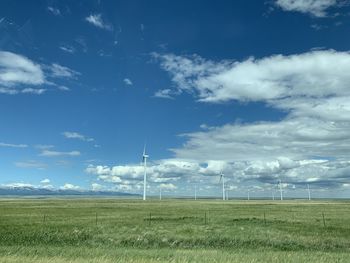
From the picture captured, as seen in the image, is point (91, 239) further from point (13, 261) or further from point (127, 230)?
point (13, 261)

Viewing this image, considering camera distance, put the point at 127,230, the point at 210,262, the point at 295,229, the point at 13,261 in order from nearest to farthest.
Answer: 1. the point at 13,261
2. the point at 210,262
3. the point at 127,230
4. the point at 295,229

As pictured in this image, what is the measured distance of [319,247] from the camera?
3822cm

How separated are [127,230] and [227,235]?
10.9 metres

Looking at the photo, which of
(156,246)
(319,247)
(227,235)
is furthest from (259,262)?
(227,235)

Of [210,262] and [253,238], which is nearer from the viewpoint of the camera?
[210,262]

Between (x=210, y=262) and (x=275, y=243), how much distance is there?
783 inches

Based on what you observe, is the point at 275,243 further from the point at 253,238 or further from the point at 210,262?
the point at 210,262

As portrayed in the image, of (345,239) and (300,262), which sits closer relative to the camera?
(300,262)

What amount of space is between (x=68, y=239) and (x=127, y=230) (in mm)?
9350

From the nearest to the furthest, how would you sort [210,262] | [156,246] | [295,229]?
[210,262]
[156,246]
[295,229]

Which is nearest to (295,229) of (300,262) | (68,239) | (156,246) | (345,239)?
(345,239)

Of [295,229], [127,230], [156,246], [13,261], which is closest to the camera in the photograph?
[13,261]

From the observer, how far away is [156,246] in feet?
119

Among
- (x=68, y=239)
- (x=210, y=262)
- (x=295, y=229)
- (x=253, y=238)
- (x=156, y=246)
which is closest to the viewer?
(x=210, y=262)
